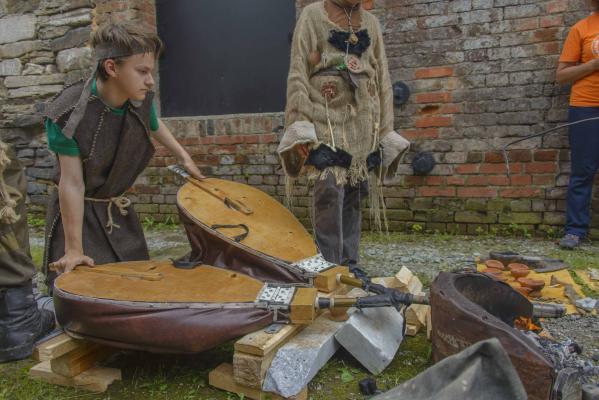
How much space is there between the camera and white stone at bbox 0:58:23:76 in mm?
5141

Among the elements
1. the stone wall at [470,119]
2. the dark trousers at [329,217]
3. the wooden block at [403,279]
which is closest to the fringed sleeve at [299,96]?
the dark trousers at [329,217]

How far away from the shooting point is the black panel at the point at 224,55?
178 inches

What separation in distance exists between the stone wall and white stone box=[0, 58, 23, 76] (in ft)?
4.93

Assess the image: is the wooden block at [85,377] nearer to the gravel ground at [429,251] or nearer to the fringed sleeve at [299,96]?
the fringed sleeve at [299,96]

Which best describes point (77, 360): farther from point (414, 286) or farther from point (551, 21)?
point (551, 21)

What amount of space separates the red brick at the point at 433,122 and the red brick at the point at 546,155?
71 cm

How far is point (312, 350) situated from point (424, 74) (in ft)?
9.62

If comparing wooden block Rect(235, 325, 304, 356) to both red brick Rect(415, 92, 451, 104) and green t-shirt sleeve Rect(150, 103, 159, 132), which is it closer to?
green t-shirt sleeve Rect(150, 103, 159, 132)

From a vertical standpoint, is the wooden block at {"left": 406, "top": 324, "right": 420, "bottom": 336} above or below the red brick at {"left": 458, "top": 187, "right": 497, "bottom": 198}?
below

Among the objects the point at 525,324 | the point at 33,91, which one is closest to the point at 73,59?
the point at 33,91

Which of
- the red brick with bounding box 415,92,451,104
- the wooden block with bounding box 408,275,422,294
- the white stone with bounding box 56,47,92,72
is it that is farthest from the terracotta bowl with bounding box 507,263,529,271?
the white stone with bounding box 56,47,92,72

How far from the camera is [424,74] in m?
3.99

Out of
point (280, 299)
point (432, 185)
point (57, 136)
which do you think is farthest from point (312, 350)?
point (432, 185)

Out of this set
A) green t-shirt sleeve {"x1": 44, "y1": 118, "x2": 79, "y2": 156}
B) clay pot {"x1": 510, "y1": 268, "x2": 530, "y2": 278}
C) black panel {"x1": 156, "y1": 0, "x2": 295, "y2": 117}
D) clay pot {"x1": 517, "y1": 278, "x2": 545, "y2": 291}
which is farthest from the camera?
black panel {"x1": 156, "y1": 0, "x2": 295, "y2": 117}
